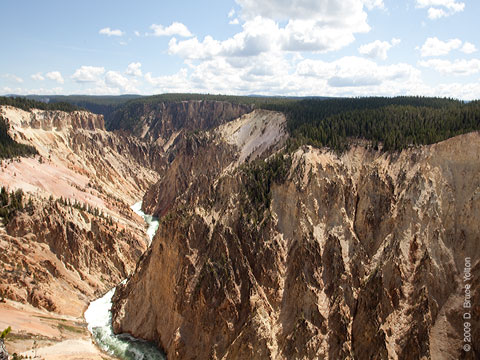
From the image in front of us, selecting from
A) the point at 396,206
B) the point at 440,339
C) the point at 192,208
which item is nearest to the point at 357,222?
the point at 396,206

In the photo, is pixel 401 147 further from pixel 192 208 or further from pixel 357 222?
pixel 192 208

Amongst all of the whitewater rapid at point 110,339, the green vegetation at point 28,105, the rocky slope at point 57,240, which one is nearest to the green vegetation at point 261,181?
the whitewater rapid at point 110,339

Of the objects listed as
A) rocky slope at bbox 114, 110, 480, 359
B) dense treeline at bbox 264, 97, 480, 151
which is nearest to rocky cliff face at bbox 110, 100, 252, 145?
dense treeline at bbox 264, 97, 480, 151

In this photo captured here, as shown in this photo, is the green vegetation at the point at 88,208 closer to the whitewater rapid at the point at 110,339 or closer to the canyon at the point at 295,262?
the canyon at the point at 295,262

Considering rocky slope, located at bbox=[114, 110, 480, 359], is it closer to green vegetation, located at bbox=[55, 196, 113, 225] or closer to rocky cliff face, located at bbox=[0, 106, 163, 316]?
rocky cliff face, located at bbox=[0, 106, 163, 316]

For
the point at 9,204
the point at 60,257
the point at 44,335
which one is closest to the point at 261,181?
the point at 44,335
